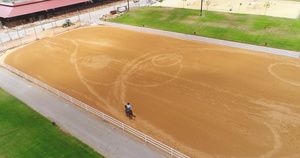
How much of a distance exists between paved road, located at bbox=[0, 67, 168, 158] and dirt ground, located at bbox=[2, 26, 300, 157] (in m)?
1.99

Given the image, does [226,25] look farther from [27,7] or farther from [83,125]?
[27,7]

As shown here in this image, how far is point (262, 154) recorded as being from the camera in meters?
17.4

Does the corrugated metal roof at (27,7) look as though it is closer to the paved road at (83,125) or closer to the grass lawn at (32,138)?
the paved road at (83,125)

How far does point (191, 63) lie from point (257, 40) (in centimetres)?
1854

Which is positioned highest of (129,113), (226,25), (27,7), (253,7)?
(27,7)

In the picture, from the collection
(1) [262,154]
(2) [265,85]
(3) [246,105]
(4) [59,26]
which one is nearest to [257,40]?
(2) [265,85]

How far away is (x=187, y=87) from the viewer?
27297mm

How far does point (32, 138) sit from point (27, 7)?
5695 centimetres

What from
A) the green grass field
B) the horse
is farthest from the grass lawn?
the green grass field

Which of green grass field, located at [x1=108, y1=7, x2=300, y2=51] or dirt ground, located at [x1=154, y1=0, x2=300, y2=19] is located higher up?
dirt ground, located at [x1=154, y1=0, x2=300, y2=19]

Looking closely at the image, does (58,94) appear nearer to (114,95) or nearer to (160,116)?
(114,95)

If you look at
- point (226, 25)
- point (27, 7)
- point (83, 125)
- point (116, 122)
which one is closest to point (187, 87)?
point (116, 122)

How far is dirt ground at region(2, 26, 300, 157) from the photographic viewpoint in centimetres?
1936

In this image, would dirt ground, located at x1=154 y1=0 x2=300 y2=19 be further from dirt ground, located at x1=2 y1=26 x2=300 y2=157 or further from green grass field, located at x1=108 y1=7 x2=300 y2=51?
dirt ground, located at x1=2 y1=26 x2=300 y2=157
